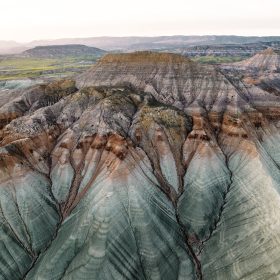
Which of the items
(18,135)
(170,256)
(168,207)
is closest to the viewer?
(170,256)

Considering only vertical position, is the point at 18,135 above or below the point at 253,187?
above

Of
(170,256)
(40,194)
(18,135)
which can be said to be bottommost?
(170,256)

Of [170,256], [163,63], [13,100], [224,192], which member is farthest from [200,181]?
[13,100]

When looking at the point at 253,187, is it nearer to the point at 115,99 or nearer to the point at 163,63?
the point at 115,99

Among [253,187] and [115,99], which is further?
[115,99]

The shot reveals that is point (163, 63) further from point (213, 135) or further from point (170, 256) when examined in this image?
point (170, 256)

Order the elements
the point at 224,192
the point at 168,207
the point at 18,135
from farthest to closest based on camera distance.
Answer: the point at 18,135, the point at 224,192, the point at 168,207

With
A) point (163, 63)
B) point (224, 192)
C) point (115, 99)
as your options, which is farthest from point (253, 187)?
point (163, 63)
